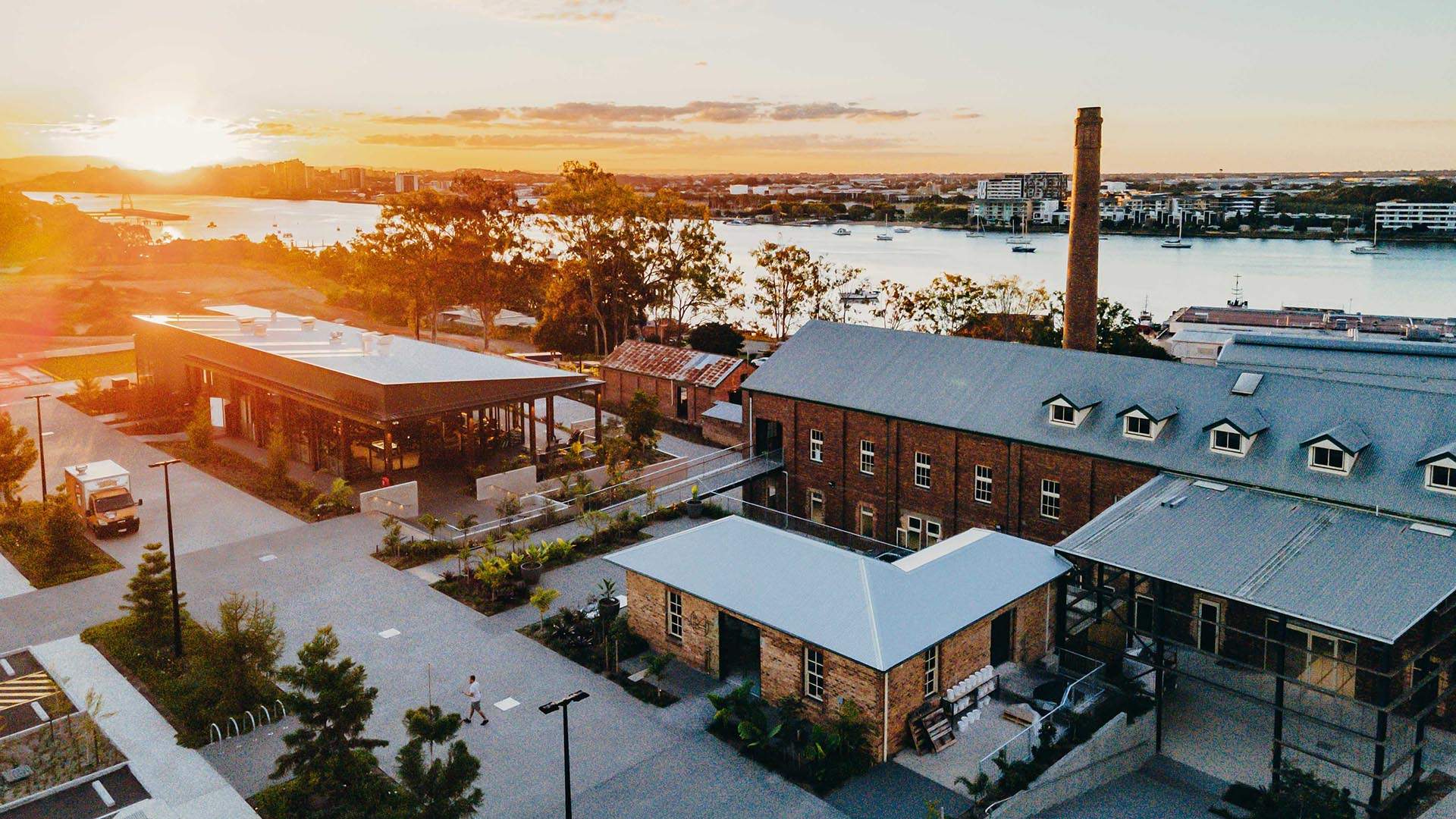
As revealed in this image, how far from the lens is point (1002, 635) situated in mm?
21203

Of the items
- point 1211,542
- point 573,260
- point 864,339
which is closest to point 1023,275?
point 573,260

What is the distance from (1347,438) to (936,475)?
10.2m

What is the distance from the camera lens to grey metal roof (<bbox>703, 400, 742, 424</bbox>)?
132ft

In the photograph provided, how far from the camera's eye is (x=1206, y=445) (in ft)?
76.6

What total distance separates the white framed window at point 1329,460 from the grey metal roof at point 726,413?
22.1 m

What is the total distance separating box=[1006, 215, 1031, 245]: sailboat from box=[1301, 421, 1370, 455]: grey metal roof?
149 metres

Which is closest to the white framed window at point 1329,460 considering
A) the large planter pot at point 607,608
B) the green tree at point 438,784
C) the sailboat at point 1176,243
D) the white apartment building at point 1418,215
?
the large planter pot at point 607,608

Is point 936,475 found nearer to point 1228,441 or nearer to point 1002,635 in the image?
point 1002,635

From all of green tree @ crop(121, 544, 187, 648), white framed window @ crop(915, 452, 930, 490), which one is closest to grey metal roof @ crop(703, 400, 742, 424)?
white framed window @ crop(915, 452, 930, 490)

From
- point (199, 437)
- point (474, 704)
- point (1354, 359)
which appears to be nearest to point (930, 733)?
point (474, 704)

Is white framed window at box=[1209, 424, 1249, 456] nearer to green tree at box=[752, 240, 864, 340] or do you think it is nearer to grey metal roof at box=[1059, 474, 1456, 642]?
grey metal roof at box=[1059, 474, 1456, 642]

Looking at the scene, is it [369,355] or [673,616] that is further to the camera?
[369,355]

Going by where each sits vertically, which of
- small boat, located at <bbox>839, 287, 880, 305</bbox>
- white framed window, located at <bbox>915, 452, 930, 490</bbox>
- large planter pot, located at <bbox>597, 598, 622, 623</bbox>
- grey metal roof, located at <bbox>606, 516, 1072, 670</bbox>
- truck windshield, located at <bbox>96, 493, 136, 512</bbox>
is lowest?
large planter pot, located at <bbox>597, 598, 622, 623</bbox>

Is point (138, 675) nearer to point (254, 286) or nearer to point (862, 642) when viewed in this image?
point (862, 642)
